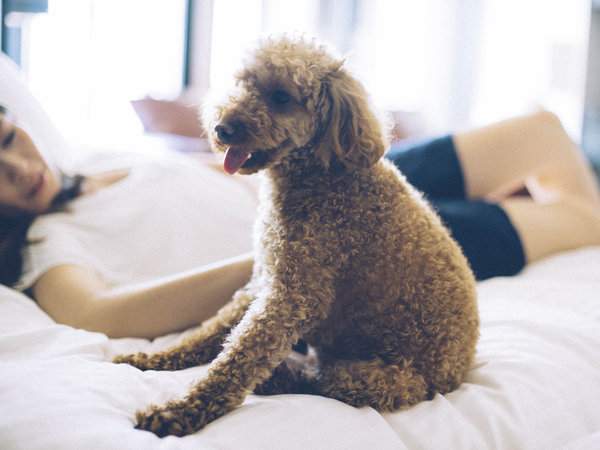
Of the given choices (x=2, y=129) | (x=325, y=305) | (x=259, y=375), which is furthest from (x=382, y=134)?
(x=2, y=129)

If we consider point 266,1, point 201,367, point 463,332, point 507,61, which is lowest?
point 201,367

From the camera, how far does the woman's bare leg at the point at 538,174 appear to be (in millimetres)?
1728

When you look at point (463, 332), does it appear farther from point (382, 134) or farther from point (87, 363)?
point (87, 363)

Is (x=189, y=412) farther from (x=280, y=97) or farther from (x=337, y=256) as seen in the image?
(x=280, y=97)

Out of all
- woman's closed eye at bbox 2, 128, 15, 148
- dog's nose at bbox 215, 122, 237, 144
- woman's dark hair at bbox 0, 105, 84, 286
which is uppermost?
dog's nose at bbox 215, 122, 237, 144

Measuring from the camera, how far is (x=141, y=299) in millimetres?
1158

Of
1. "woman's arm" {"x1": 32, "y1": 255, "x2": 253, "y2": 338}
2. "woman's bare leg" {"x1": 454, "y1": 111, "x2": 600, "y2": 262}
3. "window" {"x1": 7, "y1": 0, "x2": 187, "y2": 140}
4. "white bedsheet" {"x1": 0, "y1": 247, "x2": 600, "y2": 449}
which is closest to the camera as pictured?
"white bedsheet" {"x1": 0, "y1": 247, "x2": 600, "y2": 449}

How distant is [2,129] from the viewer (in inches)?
50.0

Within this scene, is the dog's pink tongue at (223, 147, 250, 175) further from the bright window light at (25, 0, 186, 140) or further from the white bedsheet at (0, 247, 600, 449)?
the bright window light at (25, 0, 186, 140)

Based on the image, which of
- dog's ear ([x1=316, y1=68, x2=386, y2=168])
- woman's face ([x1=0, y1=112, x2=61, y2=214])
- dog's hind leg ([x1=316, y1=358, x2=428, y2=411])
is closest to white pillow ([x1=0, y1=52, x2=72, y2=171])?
woman's face ([x1=0, y1=112, x2=61, y2=214])

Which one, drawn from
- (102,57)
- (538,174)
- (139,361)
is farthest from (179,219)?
(102,57)

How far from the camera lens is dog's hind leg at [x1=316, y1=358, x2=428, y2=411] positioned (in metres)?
0.85

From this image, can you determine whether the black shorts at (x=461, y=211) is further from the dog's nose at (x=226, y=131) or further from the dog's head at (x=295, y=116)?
the dog's nose at (x=226, y=131)

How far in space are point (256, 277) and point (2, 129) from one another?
79 centimetres
